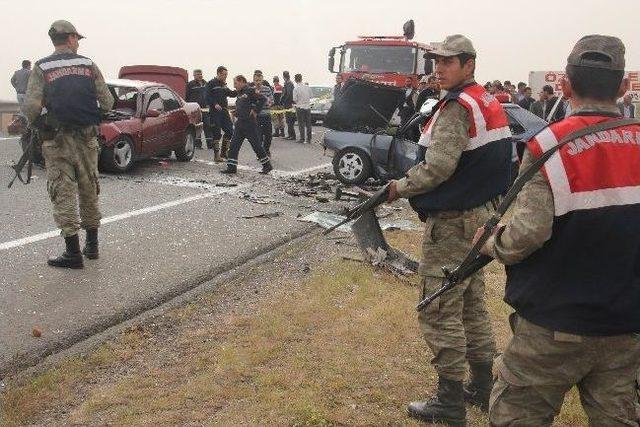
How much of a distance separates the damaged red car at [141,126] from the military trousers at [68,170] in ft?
15.5

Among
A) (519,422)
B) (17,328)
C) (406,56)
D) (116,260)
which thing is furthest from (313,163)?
(519,422)

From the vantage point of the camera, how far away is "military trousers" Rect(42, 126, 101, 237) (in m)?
5.72

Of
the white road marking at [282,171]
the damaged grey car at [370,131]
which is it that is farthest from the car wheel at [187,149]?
the damaged grey car at [370,131]

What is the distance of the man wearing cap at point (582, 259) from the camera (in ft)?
6.86

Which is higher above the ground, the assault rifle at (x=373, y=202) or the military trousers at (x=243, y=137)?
the assault rifle at (x=373, y=202)

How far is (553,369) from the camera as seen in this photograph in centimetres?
221

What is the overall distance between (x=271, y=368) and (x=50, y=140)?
3.19m

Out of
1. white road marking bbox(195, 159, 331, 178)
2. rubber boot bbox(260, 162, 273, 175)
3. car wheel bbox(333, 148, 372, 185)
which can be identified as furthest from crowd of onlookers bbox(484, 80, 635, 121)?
rubber boot bbox(260, 162, 273, 175)

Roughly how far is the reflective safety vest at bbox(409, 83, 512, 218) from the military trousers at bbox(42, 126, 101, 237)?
3.59 meters

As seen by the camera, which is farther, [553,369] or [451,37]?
[451,37]

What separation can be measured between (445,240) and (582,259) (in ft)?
4.15

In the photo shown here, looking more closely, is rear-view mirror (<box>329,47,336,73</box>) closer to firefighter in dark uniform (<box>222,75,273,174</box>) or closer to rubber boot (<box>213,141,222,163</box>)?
rubber boot (<box>213,141,222,163</box>)

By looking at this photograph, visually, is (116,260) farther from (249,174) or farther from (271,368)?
(249,174)

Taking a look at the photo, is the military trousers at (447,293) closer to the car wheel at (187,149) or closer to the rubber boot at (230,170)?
the rubber boot at (230,170)
